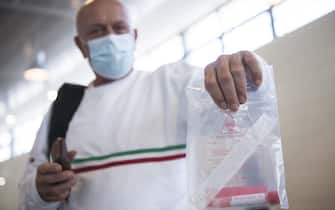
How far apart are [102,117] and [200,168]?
12.3 inches

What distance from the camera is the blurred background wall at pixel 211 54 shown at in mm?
1640

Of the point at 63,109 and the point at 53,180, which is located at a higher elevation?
the point at 63,109

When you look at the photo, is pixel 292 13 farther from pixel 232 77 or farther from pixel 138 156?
pixel 232 77

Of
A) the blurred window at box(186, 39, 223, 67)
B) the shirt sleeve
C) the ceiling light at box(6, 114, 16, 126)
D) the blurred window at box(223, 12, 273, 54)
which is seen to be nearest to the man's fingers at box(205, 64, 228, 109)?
the shirt sleeve

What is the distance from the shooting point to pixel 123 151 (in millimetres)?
666

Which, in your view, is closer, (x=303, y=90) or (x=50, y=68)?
(x=303, y=90)

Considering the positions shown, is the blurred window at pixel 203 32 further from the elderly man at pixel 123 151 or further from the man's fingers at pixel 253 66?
the man's fingers at pixel 253 66

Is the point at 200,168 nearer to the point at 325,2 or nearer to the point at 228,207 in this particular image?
the point at 228,207

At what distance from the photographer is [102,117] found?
74 cm

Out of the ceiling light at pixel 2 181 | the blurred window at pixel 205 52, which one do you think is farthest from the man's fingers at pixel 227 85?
the ceiling light at pixel 2 181

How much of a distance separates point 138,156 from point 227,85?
290mm

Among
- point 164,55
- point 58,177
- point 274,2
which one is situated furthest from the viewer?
point 164,55

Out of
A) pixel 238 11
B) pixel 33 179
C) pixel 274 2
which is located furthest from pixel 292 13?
pixel 33 179

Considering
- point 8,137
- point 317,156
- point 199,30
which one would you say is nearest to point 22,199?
point 317,156
